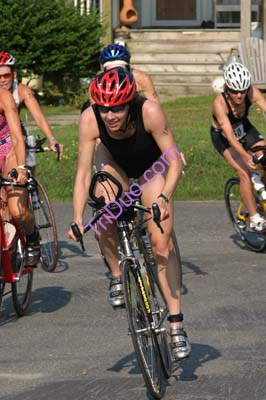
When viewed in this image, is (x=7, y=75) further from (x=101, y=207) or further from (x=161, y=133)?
(x=101, y=207)

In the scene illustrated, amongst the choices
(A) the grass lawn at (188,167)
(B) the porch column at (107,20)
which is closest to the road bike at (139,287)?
(A) the grass lawn at (188,167)

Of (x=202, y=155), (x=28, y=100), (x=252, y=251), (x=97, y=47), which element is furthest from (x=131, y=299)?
(x=97, y=47)

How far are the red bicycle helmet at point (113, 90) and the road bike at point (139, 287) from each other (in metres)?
0.42

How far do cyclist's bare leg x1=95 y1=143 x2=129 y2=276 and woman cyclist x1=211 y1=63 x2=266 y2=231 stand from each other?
4032 mm

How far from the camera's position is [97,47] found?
2472cm

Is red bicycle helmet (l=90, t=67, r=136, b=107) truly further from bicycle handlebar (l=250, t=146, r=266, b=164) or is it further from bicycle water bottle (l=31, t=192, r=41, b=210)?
bicycle handlebar (l=250, t=146, r=266, b=164)

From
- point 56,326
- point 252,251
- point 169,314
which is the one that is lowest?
point 252,251

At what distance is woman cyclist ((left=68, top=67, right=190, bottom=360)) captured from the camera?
7.27m

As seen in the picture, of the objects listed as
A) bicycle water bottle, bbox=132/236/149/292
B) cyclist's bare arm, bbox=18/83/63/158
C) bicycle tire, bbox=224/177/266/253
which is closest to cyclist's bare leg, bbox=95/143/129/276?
bicycle water bottle, bbox=132/236/149/292

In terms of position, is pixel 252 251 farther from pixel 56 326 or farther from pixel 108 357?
pixel 108 357

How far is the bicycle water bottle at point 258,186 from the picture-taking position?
12.0 m

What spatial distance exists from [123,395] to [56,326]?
79.0 inches

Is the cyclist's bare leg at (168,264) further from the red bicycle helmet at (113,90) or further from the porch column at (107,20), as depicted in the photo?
the porch column at (107,20)

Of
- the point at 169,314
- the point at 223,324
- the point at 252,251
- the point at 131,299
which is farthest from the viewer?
the point at 252,251
